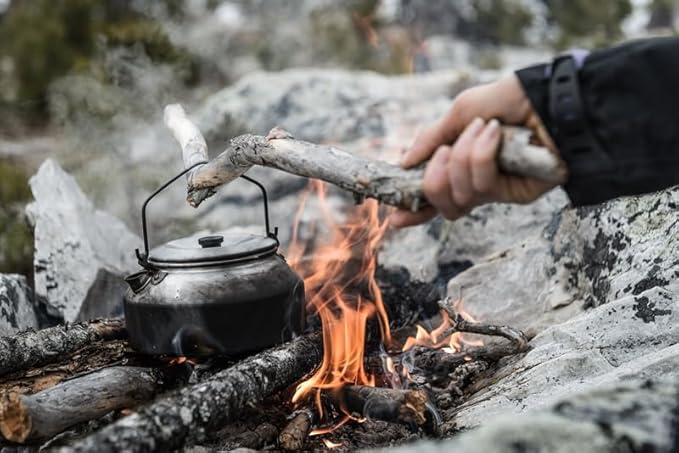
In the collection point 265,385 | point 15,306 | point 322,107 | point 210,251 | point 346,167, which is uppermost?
point 322,107

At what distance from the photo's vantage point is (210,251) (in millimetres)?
2682

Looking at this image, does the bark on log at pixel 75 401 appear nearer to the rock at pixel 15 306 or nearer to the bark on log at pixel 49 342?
the bark on log at pixel 49 342

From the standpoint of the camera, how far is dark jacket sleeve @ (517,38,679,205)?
1816 mm

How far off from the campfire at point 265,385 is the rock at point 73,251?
2.31 ft

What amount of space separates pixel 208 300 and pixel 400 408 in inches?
33.8

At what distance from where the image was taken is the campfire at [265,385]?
2.14 metres

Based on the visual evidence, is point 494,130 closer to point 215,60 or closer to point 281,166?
point 281,166

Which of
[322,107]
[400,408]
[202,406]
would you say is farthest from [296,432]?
[322,107]

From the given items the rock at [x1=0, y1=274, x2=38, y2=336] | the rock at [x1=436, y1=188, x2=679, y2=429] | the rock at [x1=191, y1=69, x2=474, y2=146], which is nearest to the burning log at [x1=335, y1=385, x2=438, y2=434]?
the rock at [x1=436, y1=188, x2=679, y2=429]

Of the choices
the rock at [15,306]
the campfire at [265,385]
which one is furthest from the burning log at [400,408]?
the rock at [15,306]

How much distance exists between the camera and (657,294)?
8.96ft

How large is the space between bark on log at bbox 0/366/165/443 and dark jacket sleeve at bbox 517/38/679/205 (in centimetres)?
182

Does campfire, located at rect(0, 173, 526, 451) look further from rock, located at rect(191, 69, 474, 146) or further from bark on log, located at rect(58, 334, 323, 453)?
rock, located at rect(191, 69, 474, 146)

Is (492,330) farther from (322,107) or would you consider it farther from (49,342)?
(322,107)
